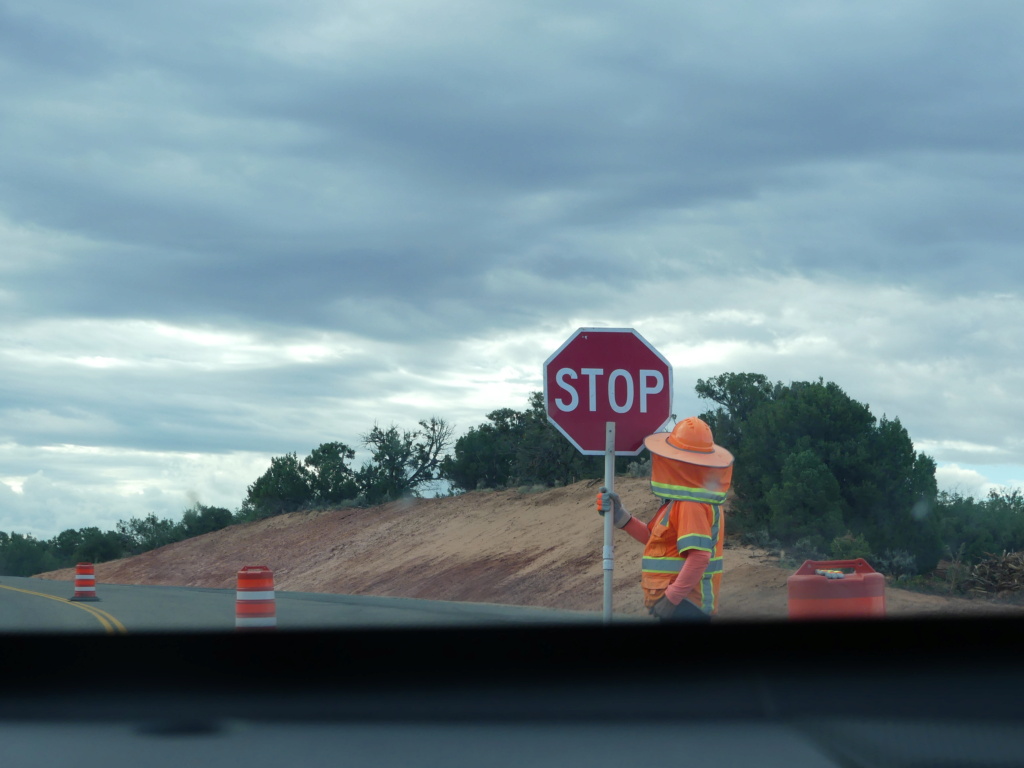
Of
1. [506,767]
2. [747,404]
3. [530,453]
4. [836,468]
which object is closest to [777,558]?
[836,468]

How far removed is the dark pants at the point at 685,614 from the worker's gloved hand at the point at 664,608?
0.02 metres

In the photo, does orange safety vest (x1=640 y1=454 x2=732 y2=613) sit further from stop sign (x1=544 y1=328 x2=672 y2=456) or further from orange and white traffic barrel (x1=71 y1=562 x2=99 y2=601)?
orange and white traffic barrel (x1=71 y1=562 x2=99 y2=601)

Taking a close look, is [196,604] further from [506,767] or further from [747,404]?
[506,767]

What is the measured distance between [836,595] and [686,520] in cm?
96

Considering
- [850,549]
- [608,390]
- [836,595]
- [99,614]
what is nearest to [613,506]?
[608,390]

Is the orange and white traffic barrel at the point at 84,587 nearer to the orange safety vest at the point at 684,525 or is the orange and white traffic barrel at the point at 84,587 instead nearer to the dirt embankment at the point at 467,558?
the dirt embankment at the point at 467,558

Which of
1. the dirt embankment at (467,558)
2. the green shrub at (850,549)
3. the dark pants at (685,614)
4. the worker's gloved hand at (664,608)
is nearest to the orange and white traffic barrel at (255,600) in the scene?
the dirt embankment at (467,558)

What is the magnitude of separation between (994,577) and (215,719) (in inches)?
609

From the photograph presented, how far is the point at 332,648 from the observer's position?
24.8 feet

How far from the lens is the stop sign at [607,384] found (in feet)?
27.0

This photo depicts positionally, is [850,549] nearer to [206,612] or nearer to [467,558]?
[206,612]

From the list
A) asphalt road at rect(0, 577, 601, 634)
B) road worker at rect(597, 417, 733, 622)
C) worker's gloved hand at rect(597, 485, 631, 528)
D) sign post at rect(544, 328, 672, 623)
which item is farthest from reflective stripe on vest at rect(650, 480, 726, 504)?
asphalt road at rect(0, 577, 601, 634)

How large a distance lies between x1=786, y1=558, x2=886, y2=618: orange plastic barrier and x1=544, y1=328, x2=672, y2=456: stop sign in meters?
2.16

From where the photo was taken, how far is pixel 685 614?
6.84 meters
